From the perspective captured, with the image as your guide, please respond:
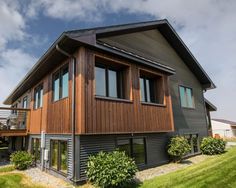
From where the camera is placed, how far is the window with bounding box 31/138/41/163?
11091 millimetres

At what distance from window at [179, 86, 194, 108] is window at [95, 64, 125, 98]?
624cm

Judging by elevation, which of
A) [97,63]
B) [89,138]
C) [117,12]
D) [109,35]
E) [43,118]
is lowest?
[89,138]

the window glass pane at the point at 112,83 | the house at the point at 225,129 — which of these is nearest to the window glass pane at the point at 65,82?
the window glass pane at the point at 112,83

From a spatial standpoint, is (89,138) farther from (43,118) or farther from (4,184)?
(43,118)

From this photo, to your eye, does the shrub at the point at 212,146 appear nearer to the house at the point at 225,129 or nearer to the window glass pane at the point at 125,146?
the window glass pane at the point at 125,146

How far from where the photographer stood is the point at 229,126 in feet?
144

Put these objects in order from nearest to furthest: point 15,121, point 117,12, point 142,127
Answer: point 142,127, point 117,12, point 15,121

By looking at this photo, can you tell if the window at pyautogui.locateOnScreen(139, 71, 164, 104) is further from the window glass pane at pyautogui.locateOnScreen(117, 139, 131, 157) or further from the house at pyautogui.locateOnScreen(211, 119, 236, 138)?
the house at pyautogui.locateOnScreen(211, 119, 236, 138)

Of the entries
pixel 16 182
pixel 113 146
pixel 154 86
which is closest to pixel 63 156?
pixel 16 182

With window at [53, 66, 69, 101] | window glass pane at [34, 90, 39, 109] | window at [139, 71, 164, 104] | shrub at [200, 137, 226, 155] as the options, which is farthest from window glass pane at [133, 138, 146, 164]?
window glass pane at [34, 90, 39, 109]

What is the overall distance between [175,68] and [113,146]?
27.6ft

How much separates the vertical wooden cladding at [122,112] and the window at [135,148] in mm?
623

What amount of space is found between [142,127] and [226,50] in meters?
13.5

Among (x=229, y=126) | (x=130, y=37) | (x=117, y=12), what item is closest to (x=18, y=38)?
(x=117, y=12)
